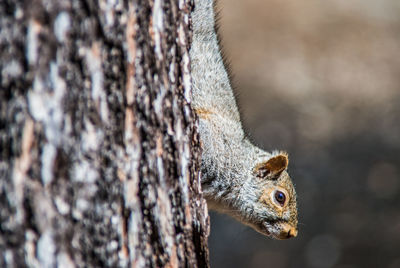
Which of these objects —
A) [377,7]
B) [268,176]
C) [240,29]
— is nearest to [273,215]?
[268,176]

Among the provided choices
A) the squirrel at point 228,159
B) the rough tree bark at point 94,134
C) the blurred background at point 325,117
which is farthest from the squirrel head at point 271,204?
the blurred background at point 325,117

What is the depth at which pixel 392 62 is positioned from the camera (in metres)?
7.52

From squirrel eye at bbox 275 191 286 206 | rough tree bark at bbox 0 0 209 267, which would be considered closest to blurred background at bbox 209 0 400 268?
squirrel eye at bbox 275 191 286 206

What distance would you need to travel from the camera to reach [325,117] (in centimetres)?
711

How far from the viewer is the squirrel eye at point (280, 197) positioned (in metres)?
3.24

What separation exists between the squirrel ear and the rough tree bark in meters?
1.39

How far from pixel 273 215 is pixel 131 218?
5.46 feet

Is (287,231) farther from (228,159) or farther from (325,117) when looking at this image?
(325,117)

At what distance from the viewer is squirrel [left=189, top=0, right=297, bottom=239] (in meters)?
2.86

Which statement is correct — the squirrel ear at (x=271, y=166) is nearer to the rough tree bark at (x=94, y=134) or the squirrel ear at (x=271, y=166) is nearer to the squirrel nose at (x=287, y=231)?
the squirrel nose at (x=287, y=231)

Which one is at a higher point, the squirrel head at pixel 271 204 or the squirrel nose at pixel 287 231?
the squirrel head at pixel 271 204

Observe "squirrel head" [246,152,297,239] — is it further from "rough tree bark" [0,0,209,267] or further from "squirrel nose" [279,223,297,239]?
"rough tree bark" [0,0,209,267]

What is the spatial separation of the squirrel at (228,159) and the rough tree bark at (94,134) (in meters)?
0.98

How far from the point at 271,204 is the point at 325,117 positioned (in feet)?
13.5
